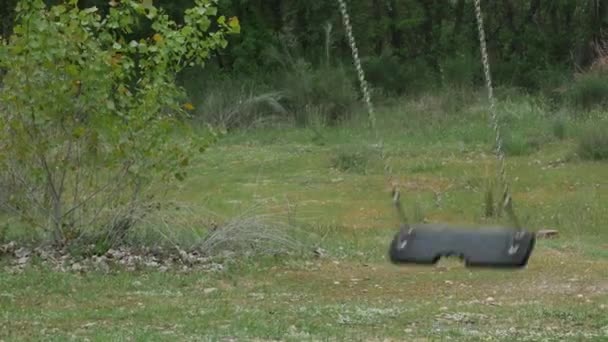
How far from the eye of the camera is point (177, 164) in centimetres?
1166

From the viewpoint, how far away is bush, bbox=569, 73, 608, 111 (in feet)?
87.7

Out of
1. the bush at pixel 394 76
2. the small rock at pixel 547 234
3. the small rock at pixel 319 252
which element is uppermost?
the small rock at pixel 319 252

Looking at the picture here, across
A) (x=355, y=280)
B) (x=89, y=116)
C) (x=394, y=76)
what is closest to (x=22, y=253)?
(x=89, y=116)

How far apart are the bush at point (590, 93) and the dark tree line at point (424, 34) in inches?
149

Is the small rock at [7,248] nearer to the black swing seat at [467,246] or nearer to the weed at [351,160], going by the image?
the black swing seat at [467,246]

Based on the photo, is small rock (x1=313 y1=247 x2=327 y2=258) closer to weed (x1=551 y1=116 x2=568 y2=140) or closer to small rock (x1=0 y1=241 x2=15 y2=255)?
small rock (x1=0 y1=241 x2=15 y2=255)

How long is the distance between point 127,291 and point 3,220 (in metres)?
2.74

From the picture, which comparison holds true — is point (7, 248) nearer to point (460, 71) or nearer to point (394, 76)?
point (460, 71)

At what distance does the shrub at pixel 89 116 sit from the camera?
11.2 m

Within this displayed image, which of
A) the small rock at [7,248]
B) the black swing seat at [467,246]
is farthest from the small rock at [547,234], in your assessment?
the black swing seat at [467,246]

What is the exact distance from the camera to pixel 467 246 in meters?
5.12

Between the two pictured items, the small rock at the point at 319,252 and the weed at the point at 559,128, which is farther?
the weed at the point at 559,128

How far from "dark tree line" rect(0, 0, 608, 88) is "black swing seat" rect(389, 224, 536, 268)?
24.9 meters

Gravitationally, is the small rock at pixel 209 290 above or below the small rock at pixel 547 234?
above
